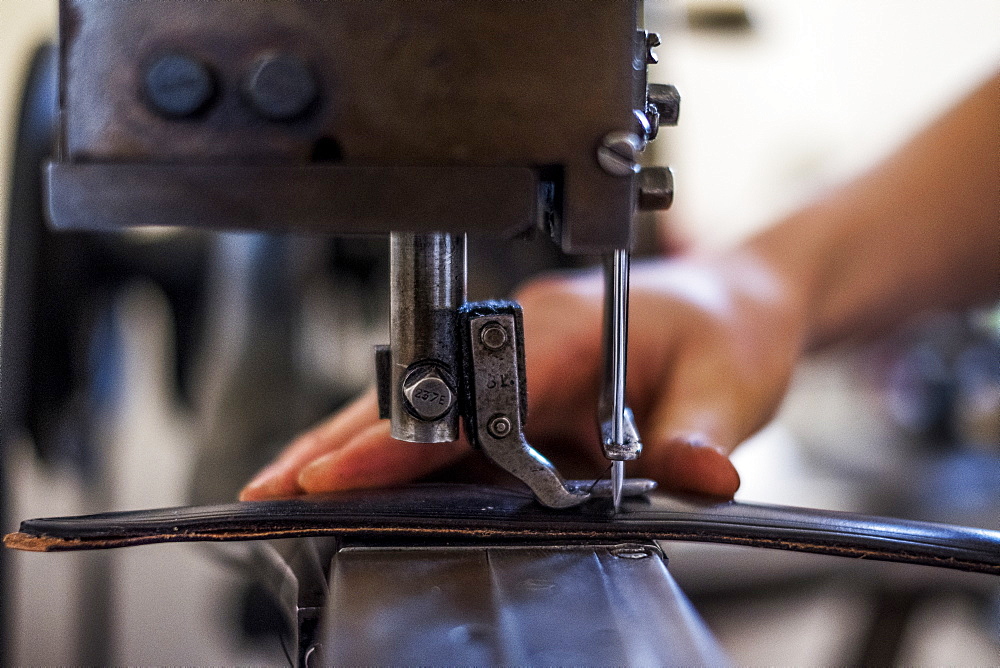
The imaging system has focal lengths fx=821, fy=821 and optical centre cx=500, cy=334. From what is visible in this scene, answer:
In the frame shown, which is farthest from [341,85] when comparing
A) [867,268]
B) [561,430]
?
[867,268]

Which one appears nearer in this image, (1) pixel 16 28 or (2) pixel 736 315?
Result: (2) pixel 736 315

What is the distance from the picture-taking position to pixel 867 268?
1.25m

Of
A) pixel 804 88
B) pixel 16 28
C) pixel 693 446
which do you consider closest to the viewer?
pixel 693 446

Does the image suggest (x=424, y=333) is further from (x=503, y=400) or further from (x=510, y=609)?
(x=510, y=609)

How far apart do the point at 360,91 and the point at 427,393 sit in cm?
20

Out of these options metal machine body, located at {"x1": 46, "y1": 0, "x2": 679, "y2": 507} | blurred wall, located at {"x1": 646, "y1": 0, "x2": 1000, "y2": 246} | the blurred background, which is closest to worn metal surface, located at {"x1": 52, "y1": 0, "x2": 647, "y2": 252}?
metal machine body, located at {"x1": 46, "y1": 0, "x2": 679, "y2": 507}

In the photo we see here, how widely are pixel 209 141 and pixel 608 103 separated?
230mm

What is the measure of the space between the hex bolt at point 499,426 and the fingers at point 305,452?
211 mm

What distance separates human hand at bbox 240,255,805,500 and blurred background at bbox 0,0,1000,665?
0.34 feet

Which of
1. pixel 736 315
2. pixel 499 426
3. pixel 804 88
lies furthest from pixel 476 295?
pixel 804 88

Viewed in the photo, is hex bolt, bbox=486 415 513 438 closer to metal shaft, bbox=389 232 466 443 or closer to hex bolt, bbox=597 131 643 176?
metal shaft, bbox=389 232 466 443

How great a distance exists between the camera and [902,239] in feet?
4.02

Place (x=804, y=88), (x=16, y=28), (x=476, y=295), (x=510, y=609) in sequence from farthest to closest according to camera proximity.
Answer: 1. (x=804, y=88)
2. (x=16, y=28)
3. (x=476, y=295)
4. (x=510, y=609)

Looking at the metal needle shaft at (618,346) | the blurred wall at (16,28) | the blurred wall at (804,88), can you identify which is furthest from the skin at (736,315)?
the blurred wall at (16,28)
